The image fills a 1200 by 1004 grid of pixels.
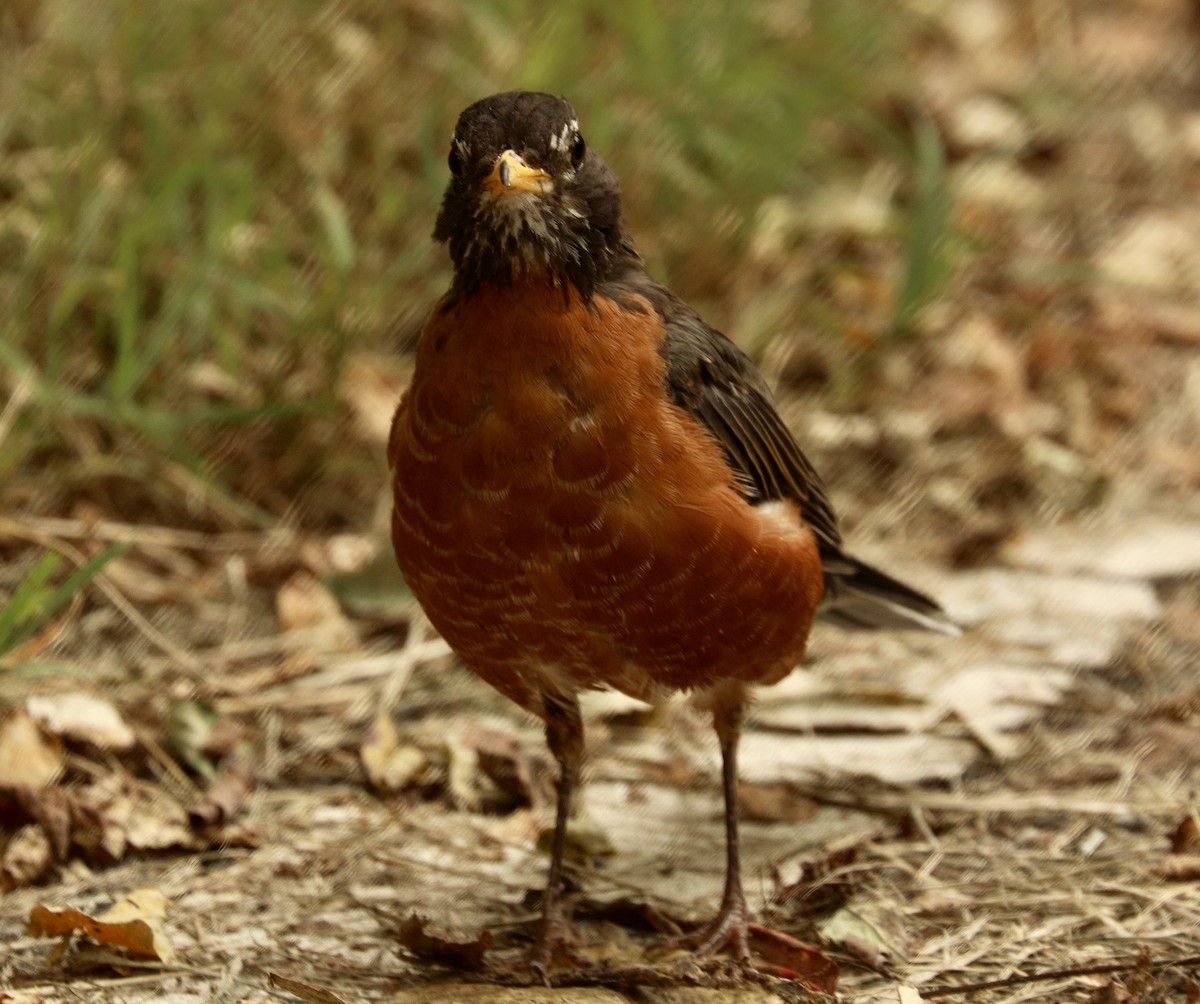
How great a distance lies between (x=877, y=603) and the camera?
475 centimetres

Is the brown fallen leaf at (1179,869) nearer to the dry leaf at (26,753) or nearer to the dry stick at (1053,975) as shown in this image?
the dry stick at (1053,975)

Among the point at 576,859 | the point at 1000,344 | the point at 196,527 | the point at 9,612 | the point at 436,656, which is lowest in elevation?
the point at 576,859

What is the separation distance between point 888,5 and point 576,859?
5.31 metres

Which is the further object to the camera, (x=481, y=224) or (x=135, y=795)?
(x=135, y=795)

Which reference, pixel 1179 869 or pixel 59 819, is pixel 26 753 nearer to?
pixel 59 819

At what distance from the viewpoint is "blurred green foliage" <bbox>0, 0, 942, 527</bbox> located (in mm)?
5598

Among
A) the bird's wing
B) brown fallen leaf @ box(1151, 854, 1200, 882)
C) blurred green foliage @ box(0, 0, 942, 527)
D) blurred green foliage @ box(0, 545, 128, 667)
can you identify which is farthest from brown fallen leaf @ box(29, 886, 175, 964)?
brown fallen leaf @ box(1151, 854, 1200, 882)


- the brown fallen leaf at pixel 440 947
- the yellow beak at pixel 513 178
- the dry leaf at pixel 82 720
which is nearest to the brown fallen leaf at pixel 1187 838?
the brown fallen leaf at pixel 440 947

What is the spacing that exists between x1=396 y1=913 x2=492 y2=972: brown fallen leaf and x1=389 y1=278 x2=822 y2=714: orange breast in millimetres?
634

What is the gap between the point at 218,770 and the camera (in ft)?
15.1

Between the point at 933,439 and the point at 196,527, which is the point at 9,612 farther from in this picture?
the point at 933,439

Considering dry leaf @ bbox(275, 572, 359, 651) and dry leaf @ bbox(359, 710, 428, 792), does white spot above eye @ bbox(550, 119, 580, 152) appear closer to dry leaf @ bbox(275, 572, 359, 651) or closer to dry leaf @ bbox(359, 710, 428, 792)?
dry leaf @ bbox(359, 710, 428, 792)

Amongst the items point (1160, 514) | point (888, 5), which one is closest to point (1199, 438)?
point (1160, 514)

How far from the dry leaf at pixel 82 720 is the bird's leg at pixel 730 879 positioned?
5.40 feet
